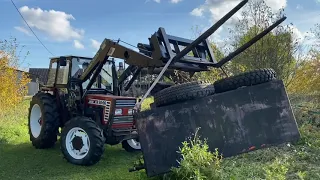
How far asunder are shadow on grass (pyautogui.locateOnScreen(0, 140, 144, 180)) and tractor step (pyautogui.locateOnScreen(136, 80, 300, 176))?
45.9 inches

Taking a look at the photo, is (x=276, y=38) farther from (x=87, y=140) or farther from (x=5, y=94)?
(x=5, y=94)

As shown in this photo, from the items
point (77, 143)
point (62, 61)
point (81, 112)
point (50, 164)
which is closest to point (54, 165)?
point (50, 164)

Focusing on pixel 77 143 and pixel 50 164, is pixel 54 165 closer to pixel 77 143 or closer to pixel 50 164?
pixel 50 164

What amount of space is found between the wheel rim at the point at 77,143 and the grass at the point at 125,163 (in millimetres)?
254

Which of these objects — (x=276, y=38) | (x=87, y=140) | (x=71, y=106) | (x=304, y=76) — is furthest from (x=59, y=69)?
(x=304, y=76)

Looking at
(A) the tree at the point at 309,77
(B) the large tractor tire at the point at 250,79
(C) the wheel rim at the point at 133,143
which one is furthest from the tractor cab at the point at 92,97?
(A) the tree at the point at 309,77

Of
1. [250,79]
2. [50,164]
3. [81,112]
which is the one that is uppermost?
[81,112]

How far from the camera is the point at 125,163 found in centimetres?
627

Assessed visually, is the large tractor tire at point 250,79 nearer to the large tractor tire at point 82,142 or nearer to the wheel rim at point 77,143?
the large tractor tire at point 82,142

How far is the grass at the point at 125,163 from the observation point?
395cm

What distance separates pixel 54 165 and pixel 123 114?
161 cm

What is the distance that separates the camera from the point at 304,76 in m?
10.8

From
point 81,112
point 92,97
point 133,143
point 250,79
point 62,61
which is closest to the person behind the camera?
point 250,79

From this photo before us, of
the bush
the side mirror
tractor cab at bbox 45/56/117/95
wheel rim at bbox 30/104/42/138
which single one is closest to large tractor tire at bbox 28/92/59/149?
wheel rim at bbox 30/104/42/138
